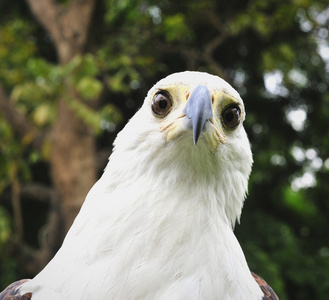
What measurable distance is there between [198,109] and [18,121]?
542 cm

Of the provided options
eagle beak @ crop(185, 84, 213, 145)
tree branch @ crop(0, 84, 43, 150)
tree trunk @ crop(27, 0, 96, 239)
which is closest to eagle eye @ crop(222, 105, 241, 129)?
eagle beak @ crop(185, 84, 213, 145)

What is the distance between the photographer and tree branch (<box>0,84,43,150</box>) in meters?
6.64

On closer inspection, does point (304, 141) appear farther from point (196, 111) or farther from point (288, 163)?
point (196, 111)

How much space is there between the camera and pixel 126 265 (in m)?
1.85

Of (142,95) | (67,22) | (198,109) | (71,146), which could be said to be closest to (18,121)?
(71,146)


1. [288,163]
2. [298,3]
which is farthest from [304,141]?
[298,3]

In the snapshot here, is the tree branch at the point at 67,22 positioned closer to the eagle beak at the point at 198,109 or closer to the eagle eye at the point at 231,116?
the eagle eye at the point at 231,116

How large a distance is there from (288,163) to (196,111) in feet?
24.0

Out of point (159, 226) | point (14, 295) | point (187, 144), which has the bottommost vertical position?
Result: point (14, 295)

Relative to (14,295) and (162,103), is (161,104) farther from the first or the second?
(14,295)

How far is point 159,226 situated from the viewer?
193 centimetres

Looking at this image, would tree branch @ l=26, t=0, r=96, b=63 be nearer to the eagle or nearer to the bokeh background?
the bokeh background

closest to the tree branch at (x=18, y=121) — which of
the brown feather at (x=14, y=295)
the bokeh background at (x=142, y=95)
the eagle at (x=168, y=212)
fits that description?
the bokeh background at (x=142, y=95)

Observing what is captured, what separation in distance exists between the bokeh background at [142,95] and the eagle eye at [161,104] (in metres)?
3.39
